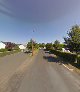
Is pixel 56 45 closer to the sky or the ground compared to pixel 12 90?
closer to the sky

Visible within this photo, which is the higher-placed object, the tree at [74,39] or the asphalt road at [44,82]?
the tree at [74,39]

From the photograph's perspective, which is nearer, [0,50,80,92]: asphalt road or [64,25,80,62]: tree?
[0,50,80,92]: asphalt road

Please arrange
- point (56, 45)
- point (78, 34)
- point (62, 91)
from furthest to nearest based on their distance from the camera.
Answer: point (56, 45) < point (78, 34) < point (62, 91)

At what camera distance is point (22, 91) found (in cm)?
984

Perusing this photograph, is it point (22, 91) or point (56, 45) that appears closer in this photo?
point (22, 91)

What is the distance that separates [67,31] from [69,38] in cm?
130

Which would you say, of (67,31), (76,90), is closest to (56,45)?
(67,31)

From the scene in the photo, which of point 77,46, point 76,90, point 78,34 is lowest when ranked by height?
point 76,90

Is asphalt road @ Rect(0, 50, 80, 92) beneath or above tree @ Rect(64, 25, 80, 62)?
beneath

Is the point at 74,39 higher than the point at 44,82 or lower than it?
higher

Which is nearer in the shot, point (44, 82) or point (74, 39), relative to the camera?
point (44, 82)

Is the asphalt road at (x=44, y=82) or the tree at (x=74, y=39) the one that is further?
the tree at (x=74, y=39)

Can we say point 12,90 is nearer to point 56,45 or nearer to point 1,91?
point 1,91

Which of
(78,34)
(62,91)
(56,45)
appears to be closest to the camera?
(62,91)
